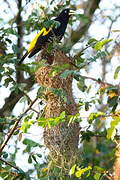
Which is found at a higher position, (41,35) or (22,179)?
(41,35)

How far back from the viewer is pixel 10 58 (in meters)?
2.88

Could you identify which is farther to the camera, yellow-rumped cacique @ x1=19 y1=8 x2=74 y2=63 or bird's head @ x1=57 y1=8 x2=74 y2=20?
bird's head @ x1=57 y1=8 x2=74 y2=20

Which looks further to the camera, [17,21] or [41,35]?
[17,21]

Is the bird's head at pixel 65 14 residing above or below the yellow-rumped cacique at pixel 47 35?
above

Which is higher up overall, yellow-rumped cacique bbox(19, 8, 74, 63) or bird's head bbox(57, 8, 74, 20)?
bird's head bbox(57, 8, 74, 20)

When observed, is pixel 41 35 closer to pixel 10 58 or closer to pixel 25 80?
pixel 10 58

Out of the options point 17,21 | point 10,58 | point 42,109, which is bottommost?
point 42,109

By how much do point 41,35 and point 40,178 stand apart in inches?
33.3

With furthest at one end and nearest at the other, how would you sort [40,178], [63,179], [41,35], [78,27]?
1. [78,27]
2. [41,35]
3. [40,178]
4. [63,179]

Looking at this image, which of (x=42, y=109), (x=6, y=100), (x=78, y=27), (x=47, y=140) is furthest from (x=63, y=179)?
(x=78, y=27)

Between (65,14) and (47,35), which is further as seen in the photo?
(65,14)

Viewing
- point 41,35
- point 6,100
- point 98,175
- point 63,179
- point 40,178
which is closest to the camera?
point 98,175

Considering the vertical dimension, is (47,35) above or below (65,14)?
below

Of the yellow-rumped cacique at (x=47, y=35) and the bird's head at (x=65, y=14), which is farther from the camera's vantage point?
the bird's head at (x=65, y=14)
